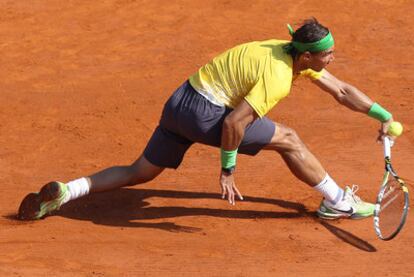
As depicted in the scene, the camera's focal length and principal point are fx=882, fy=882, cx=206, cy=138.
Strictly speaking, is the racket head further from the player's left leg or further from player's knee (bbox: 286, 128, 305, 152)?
the player's left leg

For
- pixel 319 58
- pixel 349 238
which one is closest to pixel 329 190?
pixel 349 238

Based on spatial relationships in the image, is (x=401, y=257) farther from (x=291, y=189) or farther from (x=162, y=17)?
(x=162, y=17)

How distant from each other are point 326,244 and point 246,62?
1566 mm

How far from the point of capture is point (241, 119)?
6242mm

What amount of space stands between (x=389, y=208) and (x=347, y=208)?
1.19ft

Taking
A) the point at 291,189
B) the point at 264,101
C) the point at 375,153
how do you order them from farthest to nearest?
the point at 375,153
the point at 291,189
the point at 264,101

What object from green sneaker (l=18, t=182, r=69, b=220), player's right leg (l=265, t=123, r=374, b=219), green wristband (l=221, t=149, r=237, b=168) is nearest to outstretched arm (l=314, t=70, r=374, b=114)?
player's right leg (l=265, t=123, r=374, b=219)

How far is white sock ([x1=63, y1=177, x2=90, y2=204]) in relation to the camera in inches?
278

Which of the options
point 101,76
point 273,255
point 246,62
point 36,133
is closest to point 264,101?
point 246,62

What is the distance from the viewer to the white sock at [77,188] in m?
7.07

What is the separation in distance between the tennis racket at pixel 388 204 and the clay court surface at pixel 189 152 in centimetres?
14

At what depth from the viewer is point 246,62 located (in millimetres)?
6395

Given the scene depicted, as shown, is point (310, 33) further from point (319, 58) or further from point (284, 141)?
point (284, 141)

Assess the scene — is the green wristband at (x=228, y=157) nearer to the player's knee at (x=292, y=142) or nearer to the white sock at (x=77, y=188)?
the player's knee at (x=292, y=142)
